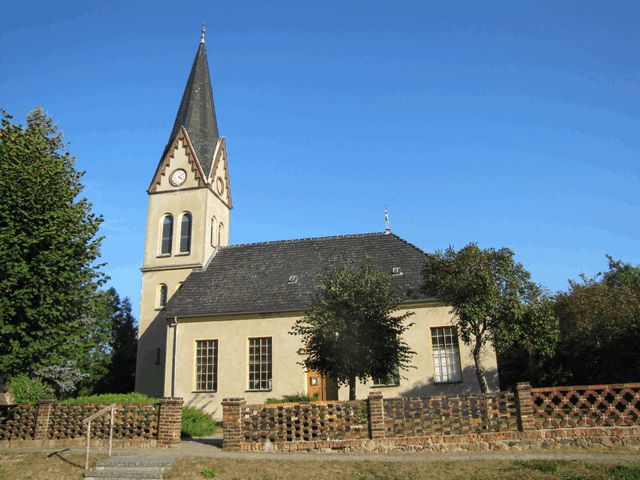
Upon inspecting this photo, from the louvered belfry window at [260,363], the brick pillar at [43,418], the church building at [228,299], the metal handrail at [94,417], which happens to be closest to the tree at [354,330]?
the church building at [228,299]

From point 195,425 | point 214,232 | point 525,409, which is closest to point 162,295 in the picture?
point 214,232

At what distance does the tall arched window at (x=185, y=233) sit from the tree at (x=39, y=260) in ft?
45.6

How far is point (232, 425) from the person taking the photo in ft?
45.5

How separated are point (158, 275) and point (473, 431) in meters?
22.2

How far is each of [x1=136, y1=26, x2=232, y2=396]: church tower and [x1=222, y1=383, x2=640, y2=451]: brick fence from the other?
15433mm

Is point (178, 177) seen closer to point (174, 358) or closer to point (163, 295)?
point (163, 295)

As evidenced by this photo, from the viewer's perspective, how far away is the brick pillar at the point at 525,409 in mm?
12984

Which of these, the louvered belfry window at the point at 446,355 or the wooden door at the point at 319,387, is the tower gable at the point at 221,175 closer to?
the wooden door at the point at 319,387

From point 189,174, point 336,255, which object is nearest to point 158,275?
point 189,174

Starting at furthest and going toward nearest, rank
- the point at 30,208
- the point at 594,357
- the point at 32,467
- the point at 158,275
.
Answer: the point at 158,275 < the point at 594,357 < the point at 30,208 < the point at 32,467

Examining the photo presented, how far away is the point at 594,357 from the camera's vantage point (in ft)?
74.3

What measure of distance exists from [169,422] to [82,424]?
287cm

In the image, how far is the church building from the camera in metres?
22.7

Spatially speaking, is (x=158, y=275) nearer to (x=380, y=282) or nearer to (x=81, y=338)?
(x=81, y=338)
